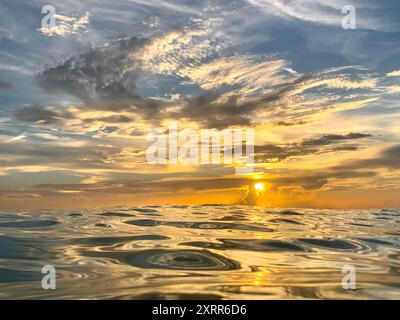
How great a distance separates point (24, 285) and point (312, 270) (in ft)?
18.4

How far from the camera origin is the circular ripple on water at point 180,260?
868cm

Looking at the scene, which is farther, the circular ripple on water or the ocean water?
the circular ripple on water

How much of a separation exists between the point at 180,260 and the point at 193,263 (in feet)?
1.33

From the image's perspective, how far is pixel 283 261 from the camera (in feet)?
31.2

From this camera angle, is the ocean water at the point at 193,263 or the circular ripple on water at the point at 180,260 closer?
the ocean water at the point at 193,263

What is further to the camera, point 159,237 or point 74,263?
point 159,237

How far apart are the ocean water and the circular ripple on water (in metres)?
0.02

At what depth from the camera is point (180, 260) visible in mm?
9305

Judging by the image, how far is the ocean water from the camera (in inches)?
262

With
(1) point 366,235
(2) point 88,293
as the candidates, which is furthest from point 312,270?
(1) point 366,235

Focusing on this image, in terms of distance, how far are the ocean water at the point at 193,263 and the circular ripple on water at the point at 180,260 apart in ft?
0.07

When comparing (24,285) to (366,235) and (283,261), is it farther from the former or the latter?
(366,235)
